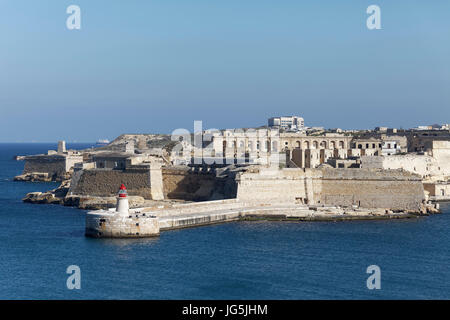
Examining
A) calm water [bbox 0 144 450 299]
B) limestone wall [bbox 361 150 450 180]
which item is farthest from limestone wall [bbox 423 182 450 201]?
calm water [bbox 0 144 450 299]

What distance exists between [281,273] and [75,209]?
16021mm

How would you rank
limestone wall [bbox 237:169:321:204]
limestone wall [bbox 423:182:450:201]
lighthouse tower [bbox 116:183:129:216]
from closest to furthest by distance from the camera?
lighthouse tower [bbox 116:183:129:216] → limestone wall [bbox 237:169:321:204] → limestone wall [bbox 423:182:450:201]

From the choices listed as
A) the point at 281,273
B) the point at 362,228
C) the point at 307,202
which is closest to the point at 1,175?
the point at 307,202

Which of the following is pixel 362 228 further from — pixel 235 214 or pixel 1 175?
pixel 1 175

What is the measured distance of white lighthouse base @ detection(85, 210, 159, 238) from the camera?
2538 centimetres

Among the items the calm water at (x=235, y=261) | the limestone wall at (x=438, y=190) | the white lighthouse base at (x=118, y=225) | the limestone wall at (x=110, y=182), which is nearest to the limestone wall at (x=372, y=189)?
the calm water at (x=235, y=261)

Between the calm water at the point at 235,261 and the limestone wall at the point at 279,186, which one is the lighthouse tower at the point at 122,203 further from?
the limestone wall at the point at 279,186

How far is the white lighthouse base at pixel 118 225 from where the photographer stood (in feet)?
83.3

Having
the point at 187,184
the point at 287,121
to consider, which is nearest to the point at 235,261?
the point at 187,184

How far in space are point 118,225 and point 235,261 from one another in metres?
4.89

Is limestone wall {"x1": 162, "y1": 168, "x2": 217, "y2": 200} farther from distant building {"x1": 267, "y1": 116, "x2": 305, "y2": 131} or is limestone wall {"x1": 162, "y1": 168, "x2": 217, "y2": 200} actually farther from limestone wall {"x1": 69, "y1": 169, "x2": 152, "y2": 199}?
distant building {"x1": 267, "y1": 116, "x2": 305, "y2": 131}

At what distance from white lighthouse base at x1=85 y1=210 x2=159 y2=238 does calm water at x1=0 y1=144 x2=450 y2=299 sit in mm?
472

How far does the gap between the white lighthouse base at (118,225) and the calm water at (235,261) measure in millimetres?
472

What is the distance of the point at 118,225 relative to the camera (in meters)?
25.4
